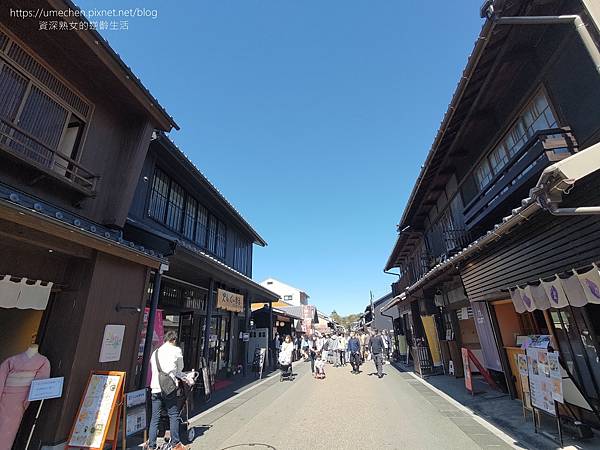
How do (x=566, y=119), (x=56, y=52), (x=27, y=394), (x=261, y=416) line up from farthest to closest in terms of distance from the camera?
(x=261, y=416), (x=56, y=52), (x=566, y=119), (x=27, y=394)

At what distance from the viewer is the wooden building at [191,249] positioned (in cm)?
808

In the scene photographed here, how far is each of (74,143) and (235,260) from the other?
34.6 feet

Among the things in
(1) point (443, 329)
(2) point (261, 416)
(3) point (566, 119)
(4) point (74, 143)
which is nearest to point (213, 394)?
(2) point (261, 416)

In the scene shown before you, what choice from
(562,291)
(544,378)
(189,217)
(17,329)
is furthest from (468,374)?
(189,217)

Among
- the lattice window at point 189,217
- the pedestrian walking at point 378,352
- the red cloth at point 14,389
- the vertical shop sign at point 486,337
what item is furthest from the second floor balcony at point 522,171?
the lattice window at point 189,217

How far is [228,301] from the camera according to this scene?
38.0ft

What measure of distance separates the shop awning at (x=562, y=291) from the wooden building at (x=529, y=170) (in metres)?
0.04

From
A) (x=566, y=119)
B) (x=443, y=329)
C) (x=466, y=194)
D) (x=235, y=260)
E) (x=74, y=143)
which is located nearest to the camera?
(x=566, y=119)

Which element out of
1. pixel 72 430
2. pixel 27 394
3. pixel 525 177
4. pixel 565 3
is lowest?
pixel 72 430

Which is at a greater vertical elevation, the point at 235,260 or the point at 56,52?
the point at 56,52

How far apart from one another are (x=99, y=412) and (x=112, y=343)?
1208 mm

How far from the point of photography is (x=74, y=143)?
6.13 metres

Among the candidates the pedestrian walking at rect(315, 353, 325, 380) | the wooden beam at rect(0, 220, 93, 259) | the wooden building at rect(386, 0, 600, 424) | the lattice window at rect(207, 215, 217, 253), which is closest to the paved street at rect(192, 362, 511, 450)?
the wooden building at rect(386, 0, 600, 424)

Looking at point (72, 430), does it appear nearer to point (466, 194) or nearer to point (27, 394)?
point (27, 394)
